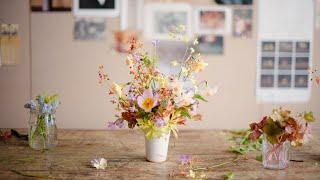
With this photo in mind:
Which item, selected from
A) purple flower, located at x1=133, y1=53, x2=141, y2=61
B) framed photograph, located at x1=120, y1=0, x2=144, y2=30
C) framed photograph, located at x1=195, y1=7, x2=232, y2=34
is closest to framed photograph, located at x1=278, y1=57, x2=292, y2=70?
framed photograph, located at x1=195, y1=7, x2=232, y2=34

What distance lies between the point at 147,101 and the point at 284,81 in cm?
150

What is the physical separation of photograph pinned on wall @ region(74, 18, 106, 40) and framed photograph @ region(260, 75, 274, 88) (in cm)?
106

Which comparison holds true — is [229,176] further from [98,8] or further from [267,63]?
[98,8]

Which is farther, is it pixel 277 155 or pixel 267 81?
pixel 267 81

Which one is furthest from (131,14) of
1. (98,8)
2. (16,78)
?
(16,78)

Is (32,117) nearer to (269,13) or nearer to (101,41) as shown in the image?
(101,41)

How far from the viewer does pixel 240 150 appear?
1.97 m

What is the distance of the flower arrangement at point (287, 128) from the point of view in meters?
1.70

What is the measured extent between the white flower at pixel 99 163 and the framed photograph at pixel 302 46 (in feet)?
5.56

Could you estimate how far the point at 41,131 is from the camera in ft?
6.49

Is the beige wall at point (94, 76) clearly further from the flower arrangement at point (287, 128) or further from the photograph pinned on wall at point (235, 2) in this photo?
the flower arrangement at point (287, 128)

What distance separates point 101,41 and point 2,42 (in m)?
0.63

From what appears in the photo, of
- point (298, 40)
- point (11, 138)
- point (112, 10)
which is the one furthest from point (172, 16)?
point (11, 138)

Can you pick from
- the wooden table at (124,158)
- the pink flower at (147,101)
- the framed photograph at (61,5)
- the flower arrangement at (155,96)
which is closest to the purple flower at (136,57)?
the flower arrangement at (155,96)
